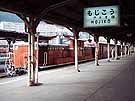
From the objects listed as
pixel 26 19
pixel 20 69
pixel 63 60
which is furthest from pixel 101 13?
pixel 63 60

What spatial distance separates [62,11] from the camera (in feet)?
60.0

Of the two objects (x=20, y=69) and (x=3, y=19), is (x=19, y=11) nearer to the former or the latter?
(x=20, y=69)

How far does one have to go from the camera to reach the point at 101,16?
52.7ft

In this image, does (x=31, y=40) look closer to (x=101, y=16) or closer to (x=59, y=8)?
(x=59, y=8)

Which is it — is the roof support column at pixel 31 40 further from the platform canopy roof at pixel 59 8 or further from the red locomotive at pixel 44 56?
the red locomotive at pixel 44 56

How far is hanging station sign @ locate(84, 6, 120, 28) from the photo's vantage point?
15.8 metres

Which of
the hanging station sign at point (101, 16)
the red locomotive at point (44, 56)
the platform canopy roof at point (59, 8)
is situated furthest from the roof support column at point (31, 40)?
the red locomotive at point (44, 56)

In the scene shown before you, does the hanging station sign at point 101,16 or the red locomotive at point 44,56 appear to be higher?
the hanging station sign at point 101,16

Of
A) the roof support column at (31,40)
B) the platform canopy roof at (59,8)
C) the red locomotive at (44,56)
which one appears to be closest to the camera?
the platform canopy roof at (59,8)

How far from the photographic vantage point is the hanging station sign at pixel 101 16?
1582 cm

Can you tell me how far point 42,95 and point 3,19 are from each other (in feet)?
169

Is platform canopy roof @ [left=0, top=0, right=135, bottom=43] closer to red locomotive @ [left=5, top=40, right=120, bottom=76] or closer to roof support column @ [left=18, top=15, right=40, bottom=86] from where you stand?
roof support column @ [left=18, top=15, right=40, bottom=86]

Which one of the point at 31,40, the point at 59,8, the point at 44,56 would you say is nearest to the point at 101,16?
the point at 59,8

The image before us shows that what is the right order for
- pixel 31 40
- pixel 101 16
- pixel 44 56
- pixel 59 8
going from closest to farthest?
pixel 31 40 < pixel 101 16 < pixel 59 8 < pixel 44 56
